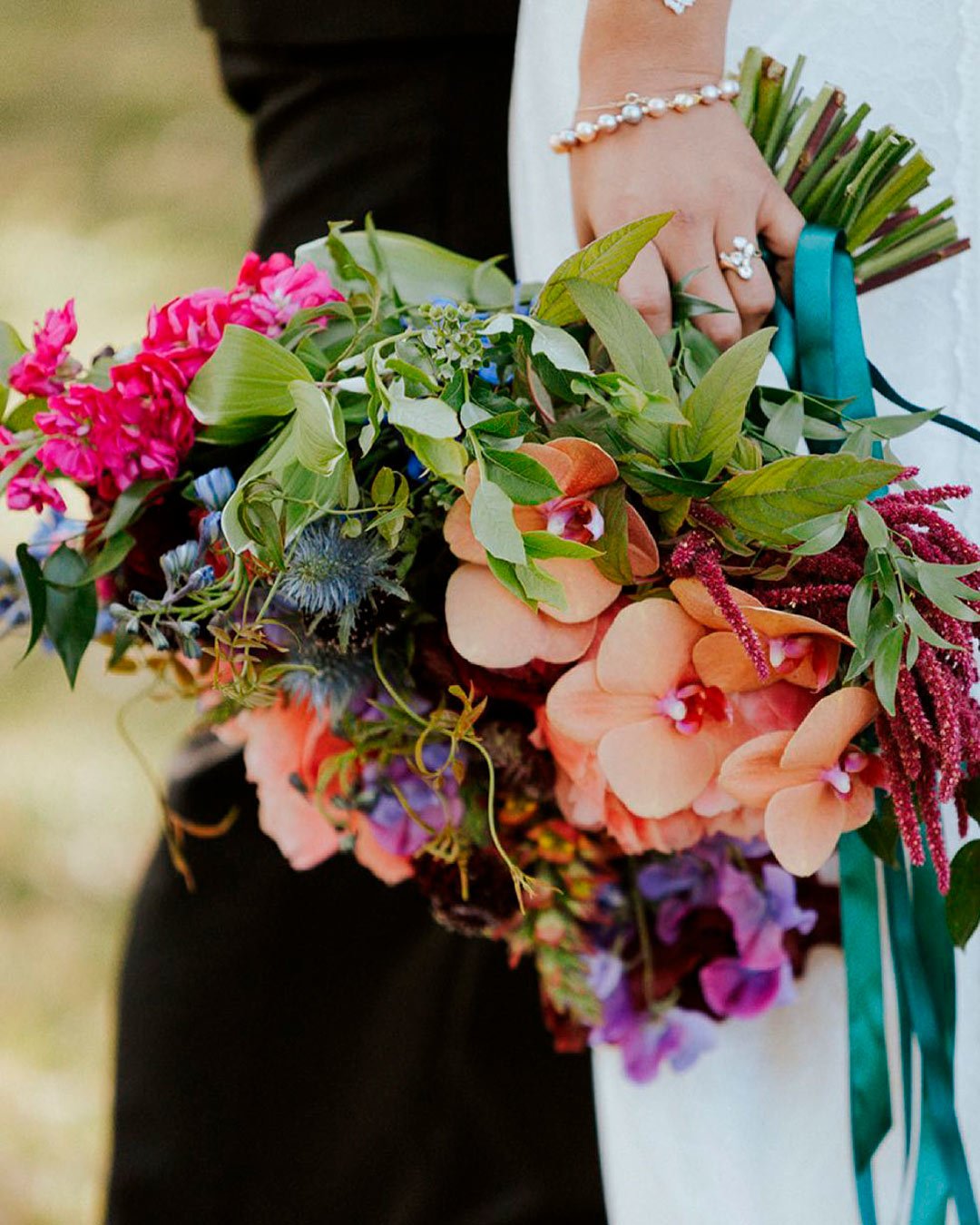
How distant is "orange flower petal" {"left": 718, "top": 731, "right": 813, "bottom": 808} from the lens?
462 millimetres

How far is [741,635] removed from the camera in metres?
0.42

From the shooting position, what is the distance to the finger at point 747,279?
55 centimetres

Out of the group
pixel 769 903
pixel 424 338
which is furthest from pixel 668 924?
pixel 424 338

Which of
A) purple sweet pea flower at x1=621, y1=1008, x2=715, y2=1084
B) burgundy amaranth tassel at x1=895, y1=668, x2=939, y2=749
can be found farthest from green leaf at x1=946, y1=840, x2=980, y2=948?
purple sweet pea flower at x1=621, y1=1008, x2=715, y2=1084

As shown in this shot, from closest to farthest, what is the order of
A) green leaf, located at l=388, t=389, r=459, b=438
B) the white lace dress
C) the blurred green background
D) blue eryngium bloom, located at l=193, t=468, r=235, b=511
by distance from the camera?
1. green leaf, located at l=388, t=389, r=459, b=438
2. blue eryngium bloom, located at l=193, t=468, r=235, b=511
3. the white lace dress
4. the blurred green background

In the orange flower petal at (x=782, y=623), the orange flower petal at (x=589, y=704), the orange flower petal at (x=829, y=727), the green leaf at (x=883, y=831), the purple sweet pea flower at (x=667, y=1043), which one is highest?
the orange flower petal at (x=782, y=623)

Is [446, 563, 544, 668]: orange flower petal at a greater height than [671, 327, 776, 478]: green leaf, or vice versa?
[671, 327, 776, 478]: green leaf

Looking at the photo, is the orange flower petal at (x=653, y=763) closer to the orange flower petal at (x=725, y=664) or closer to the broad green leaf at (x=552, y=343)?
the orange flower petal at (x=725, y=664)

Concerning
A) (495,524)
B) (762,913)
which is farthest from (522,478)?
(762,913)

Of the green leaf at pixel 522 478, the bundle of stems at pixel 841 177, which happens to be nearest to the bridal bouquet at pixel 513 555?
the green leaf at pixel 522 478

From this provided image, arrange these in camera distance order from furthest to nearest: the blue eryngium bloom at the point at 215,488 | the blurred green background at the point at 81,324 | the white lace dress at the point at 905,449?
the blurred green background at the point at 81,324, the white lace dress at the point at 905,449, the blue eryngium bloom at the point at 215,488

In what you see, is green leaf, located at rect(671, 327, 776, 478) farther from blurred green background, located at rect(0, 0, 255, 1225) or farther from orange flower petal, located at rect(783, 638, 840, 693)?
Answer: blurred green background, located at rect(0, 0, 255, 1225)

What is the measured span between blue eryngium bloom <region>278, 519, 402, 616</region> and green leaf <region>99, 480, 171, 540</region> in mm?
99

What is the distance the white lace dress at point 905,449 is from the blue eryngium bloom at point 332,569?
297mm
